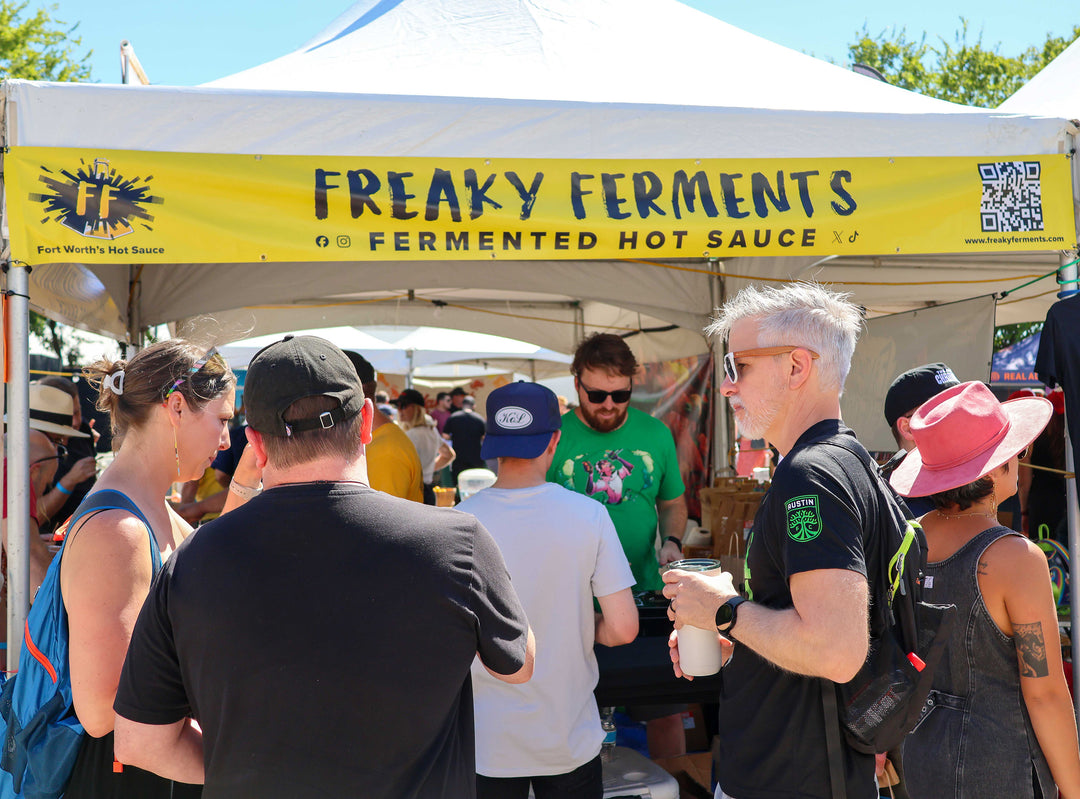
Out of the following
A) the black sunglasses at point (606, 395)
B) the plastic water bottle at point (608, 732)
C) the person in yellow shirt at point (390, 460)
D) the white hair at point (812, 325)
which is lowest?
the plastic water bottle at point (608, 732)

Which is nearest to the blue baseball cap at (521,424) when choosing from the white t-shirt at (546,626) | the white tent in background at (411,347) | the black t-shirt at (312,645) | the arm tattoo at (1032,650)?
the white t-shirt at (546,626)

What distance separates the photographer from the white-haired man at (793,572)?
1.45m

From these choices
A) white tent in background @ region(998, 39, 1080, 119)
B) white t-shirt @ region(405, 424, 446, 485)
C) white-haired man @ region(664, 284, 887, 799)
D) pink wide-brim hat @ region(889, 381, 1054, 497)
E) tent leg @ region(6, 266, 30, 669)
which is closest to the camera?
white-haired man @ region(664, 284, 887, 799)

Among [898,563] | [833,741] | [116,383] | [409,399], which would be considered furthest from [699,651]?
[409,399]

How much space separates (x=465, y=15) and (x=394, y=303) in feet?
9.87

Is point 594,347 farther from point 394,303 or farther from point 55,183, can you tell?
point 394,303

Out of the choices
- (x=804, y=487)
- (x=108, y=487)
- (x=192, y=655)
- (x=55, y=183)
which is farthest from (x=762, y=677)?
(x=55, y=183)

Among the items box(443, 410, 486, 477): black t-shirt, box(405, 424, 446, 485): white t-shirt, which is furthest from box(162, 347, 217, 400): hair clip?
box(443, 410, 486, 477): black t-shirt

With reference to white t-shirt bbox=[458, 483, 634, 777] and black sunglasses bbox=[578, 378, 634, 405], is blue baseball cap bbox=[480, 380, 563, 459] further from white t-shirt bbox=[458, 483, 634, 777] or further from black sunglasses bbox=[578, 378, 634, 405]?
black sunglasses bbox=[578, 378, 634, 405]

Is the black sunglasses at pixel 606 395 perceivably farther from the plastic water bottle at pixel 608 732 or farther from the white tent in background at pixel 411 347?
the white tent in background at pixel 411 347

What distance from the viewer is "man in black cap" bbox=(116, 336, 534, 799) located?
1.27m

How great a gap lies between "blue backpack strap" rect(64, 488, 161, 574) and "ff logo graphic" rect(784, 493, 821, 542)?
4.04ft

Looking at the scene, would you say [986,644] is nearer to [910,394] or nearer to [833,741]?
[833,741]

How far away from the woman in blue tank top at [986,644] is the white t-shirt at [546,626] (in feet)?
2.75
